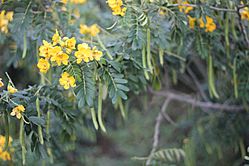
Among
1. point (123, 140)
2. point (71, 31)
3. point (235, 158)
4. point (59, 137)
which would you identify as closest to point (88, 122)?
point (59, 137)

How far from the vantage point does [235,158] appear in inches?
119

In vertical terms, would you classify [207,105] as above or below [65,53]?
below

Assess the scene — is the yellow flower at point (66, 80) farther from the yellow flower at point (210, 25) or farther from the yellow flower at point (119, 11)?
the yellow flower at point (210, 25)

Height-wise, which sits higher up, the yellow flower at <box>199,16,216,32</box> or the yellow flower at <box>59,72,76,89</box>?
the yellow flower at <box>199,16,216,32</box>

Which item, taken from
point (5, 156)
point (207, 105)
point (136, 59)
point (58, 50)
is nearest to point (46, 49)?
point (58, 50)

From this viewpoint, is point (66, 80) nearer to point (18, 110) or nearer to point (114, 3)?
point (18, 110)

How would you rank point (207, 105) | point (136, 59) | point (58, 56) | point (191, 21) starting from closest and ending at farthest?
point (58, 56) → point (136, 59) → point (191, 21) → point (207, 105)

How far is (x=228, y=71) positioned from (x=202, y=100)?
71 centimetres

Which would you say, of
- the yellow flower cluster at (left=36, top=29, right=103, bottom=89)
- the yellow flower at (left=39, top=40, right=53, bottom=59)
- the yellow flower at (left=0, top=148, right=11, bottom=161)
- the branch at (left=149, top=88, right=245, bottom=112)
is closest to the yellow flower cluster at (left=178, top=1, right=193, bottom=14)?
the yellow flower cluster at (left=36, top=29, right=103, bottom=89)

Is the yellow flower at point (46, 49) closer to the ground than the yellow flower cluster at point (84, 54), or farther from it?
farther from it

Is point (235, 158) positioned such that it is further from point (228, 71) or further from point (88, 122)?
point (88, 122)

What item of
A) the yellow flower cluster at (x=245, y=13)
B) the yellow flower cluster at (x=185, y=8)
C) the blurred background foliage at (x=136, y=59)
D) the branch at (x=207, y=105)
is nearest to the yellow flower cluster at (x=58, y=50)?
the blurred background foliage at (x=136, y=59)

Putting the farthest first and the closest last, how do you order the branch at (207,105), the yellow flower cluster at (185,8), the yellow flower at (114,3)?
the branch at (207,105), the yellow flower cluster at (185,8), the yellow flower at (114,3)

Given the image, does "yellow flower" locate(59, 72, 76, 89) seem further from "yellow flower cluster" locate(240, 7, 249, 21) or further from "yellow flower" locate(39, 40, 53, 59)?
"yellow flower cluster" locate(240, 7, 249, 21)
